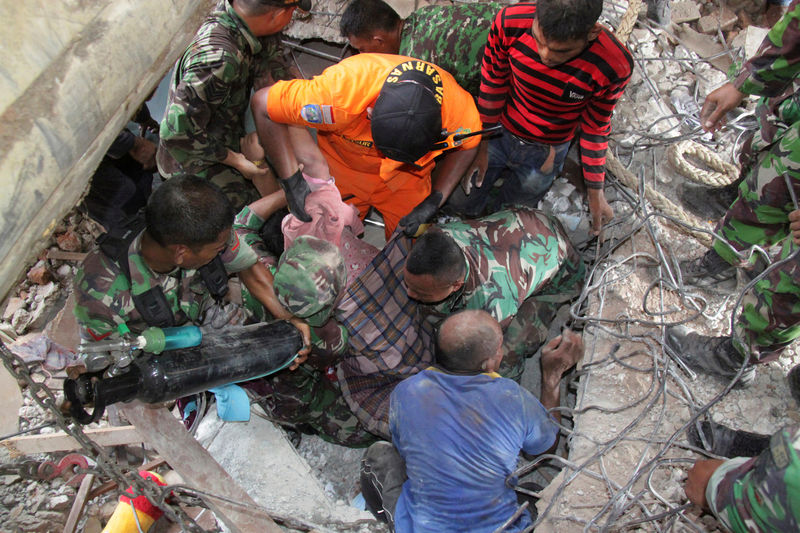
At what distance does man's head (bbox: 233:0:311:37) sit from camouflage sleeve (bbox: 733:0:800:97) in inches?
88.9

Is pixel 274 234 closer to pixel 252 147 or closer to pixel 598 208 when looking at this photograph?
pixel 252 147

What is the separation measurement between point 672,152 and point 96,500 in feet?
12.2

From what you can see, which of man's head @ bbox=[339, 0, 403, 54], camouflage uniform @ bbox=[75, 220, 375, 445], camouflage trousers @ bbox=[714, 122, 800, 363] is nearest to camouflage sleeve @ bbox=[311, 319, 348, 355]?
camouflage uniform @ bbox=[75, 220, 375, 445]

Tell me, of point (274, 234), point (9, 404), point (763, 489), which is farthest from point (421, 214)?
point (9, 404)

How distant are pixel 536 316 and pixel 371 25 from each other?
193cm

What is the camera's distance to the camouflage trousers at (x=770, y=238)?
2.19 meters

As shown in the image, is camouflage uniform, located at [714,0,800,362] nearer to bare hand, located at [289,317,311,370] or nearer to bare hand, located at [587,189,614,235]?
bare hand, located at [587,189,614,235]

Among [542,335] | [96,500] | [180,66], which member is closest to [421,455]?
[542,335]

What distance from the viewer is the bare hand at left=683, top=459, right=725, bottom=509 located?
5.55ft

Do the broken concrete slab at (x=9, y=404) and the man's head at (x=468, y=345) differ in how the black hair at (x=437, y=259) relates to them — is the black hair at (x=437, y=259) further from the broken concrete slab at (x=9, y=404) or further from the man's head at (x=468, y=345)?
the broken concrete slab at (x=9, y=404)

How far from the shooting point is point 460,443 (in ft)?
7.00

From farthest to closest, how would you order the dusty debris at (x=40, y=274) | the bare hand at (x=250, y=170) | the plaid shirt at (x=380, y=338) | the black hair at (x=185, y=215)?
the dusty debris at (x=40, y=274)
the bare hand at (x=250, y=170)
the plaid shirt at (x=380, y=338)
the black hair at (x=185, y=215)

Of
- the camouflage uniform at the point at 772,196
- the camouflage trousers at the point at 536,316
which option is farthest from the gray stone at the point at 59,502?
the camouflage uniform at the point at 772,196

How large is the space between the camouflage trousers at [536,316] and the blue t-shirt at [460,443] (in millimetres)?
691
